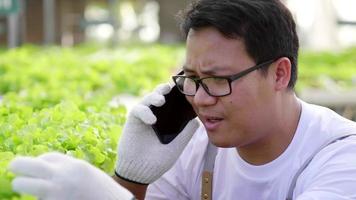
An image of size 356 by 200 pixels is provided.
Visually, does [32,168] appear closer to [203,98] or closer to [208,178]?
[203,98]

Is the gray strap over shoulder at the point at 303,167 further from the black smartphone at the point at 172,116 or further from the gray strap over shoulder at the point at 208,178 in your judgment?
the black smartphone at the point at 172,116

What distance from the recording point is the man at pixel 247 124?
3010 mm

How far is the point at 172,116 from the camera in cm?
351

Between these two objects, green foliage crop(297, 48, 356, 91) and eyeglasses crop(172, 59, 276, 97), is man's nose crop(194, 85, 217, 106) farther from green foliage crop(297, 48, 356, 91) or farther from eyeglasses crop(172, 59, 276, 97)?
green foliage crop(297, 48, 356, 91)

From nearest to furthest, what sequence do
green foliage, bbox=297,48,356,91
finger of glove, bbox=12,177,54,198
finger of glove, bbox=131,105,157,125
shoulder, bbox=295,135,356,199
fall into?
finger of glove, bbox=12,177,54,198, shoulder, bbox=295,135,356,199, finger of glove, bbox=131,105,157,125, green foliage, bbox=297,48,356,91

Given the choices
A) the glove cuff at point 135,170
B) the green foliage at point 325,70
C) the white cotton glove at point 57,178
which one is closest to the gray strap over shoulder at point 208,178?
the glove cuff at point 135,170

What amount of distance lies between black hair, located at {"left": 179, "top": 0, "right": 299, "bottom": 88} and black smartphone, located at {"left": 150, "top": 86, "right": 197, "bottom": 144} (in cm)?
38

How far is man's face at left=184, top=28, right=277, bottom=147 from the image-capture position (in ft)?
9.82

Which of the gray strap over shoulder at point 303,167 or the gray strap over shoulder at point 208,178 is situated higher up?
the gray strap over shoulder at point 303,167

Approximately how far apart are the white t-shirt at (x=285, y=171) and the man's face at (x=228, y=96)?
20 cm

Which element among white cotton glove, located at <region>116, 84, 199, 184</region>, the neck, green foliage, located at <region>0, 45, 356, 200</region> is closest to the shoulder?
the neck

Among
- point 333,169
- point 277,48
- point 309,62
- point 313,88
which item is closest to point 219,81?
point 277,48

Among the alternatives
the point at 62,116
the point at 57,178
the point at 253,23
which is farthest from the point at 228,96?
the point at 62,116

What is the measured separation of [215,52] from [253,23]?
0.19 m
